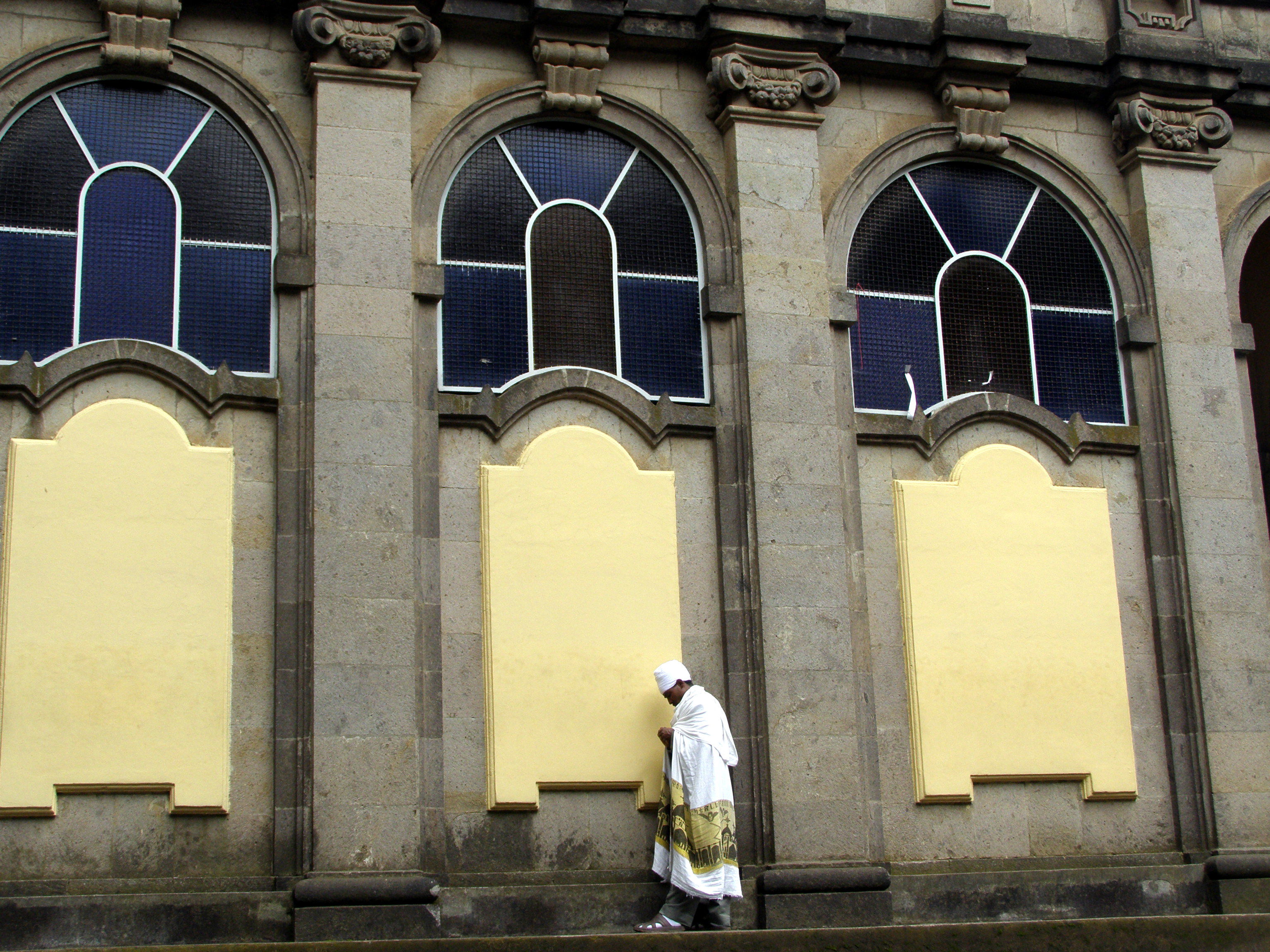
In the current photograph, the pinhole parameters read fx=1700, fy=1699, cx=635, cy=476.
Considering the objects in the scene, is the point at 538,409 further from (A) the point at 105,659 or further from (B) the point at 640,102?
(A) the point at 105,659

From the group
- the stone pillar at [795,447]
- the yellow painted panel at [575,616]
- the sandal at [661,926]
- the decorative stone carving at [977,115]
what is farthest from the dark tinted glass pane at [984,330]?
the sandal at [661,926]

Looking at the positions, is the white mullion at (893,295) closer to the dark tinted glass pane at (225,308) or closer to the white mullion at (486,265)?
the white mullion at (486,265)

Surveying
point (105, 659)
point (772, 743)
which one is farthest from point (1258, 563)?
point (105, 659)

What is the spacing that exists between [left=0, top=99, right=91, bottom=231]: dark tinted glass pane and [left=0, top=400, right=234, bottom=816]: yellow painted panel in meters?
1.90

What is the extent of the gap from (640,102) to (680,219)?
1.22m

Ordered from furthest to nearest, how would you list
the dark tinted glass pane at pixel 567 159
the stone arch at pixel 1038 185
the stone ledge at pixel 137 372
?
the stone arch at pixel 1038 185
the dark tinted glass pane at pixel 567 159
the stone ledge at pixel 137 372

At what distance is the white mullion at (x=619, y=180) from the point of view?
16344mm

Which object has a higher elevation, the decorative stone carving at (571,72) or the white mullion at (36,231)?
the decorative stone carving at (571,72)

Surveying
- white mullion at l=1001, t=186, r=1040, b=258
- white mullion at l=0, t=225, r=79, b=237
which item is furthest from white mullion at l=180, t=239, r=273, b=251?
white mullion at l=1001, t=186, r=1040, b=258

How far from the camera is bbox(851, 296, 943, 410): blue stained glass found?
16.5 metres

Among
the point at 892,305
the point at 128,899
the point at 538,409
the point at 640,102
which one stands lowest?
the point at 128,899

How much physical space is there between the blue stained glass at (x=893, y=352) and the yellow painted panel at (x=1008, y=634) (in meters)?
0.86

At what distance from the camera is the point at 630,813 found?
48.2 ft

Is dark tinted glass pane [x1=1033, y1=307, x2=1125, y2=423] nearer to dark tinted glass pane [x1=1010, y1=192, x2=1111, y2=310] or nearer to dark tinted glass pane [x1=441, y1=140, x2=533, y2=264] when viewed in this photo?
dark tinted glass pane [x1=1010, y1=192, x2=1111, y2=310]
